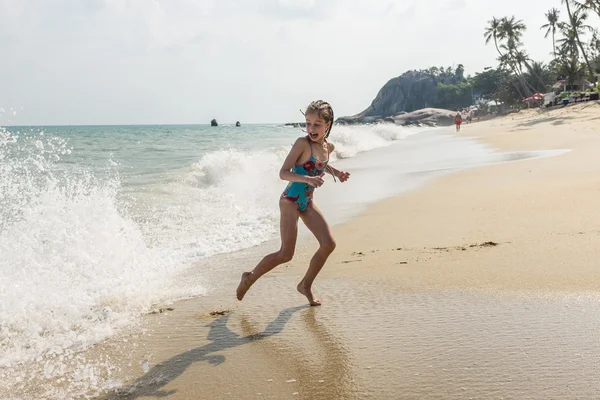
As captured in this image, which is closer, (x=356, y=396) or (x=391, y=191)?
(x=356, y=396)

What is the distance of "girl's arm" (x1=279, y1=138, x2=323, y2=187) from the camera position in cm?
383

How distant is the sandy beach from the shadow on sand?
0.01 metres

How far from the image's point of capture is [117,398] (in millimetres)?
2727

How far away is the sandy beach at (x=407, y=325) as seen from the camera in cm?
269

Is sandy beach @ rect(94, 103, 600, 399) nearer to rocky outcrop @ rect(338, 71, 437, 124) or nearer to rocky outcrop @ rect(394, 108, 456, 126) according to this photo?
rocky outcrop @ rect(394, 108, 456, 126)

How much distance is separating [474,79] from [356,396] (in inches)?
4370

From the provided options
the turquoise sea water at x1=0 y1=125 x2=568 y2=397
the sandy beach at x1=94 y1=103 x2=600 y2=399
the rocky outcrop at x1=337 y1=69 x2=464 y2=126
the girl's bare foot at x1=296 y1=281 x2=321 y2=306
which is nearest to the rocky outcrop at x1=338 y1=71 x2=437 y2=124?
the rocky outcrop at x1=337 y1=69 x2=464 y2=126

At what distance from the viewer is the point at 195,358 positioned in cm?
322

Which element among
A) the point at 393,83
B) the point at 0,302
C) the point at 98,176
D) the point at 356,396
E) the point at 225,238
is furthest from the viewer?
the point at 393,83

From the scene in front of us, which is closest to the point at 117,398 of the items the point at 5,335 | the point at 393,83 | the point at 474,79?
the point at 5,335

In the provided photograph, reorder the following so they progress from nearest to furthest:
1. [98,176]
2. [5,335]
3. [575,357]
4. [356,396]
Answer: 1. [356,396]
2. [575,357]
3. [5,335]
4. [98,176]

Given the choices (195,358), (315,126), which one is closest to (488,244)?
(315,126)

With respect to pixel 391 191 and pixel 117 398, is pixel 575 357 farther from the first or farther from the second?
pixel 391 191

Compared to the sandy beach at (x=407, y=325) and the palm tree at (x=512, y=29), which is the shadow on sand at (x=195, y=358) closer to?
the sandy beach at (x=407, y=325)
